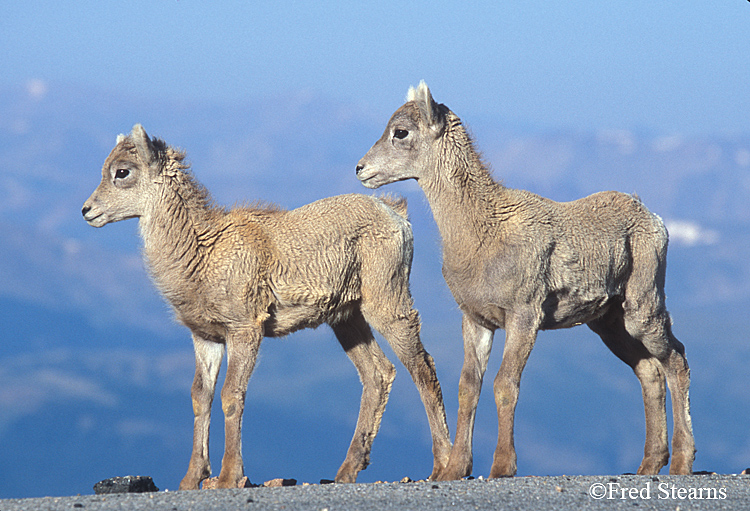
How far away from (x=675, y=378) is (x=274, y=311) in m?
5.22

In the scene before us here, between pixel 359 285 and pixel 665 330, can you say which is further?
pixel 665 330

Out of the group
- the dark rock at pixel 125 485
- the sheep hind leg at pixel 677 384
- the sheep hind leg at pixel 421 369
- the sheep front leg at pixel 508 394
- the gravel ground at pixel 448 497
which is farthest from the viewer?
the sheep hind leg at pixel 677 384

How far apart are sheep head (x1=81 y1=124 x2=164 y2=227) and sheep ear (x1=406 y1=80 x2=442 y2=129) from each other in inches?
117

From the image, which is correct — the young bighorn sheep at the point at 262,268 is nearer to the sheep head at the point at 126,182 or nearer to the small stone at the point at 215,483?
the sheep head at the point at 126,182

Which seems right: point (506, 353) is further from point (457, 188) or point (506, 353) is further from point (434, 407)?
point (457, 188)

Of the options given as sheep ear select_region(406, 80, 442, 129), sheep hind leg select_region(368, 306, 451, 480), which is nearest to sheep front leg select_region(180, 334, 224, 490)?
sheep hind leg select_region(368, 306, 451, 480)

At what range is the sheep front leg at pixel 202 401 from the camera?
34.3 feet

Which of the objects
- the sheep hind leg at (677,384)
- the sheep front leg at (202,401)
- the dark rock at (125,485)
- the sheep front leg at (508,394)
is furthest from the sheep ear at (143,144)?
the sheep hind leg at (677,384)

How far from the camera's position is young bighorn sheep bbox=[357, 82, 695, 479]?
34.3 feet

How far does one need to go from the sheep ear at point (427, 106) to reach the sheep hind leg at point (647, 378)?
3.57 metres

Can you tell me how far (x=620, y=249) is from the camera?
457 inches

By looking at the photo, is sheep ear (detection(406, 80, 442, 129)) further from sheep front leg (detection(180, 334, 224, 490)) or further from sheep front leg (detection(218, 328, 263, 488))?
sheep front leg (detection(180, 334, 224, 490))

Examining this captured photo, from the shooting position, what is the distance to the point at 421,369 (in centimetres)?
1104

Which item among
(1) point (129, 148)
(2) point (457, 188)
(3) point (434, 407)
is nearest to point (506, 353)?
(3) point (434, 407)
